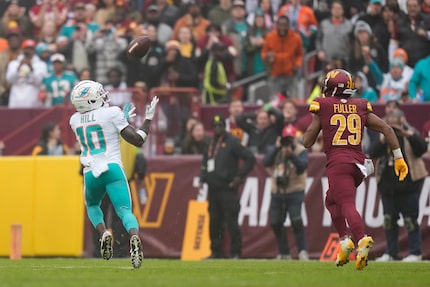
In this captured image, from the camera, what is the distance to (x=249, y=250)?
17.8 meters

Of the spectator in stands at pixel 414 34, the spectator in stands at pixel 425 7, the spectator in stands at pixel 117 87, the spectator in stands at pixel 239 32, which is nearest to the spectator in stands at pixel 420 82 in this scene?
the spectator in stands at pixel 414 34

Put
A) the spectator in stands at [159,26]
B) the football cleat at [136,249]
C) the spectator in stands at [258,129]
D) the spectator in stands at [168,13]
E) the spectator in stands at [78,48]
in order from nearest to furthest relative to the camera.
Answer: the football cleat at [136,249] < the spectator in stands at [258,129] < the spectator in stands at [159,26] < the spectator in stands at [78,48] < the spectator in stands at [168,13]

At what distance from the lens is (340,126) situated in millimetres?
11852

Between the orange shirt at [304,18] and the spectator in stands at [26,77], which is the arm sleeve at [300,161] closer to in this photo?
the orange shirt at [304,18]

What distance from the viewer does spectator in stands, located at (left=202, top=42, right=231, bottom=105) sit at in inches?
794

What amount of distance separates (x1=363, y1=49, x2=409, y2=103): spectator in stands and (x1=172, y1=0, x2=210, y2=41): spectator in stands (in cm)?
366

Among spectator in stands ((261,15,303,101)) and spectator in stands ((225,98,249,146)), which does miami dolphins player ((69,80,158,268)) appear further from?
spectator in stands ((261,15,303,101))

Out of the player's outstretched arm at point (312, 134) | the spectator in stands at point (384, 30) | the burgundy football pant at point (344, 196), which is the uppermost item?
the spectator in stands at point (384, 30)

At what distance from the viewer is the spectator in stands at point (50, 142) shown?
1914 cm

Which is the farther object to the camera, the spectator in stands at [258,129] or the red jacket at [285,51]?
the red jacket at [285,51]

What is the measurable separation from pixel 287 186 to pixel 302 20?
4.75 m

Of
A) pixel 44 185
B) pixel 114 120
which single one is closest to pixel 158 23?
pixel 44 185

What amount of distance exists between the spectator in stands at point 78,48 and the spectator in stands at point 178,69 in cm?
189

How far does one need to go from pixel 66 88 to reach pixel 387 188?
719 centimetres
